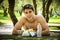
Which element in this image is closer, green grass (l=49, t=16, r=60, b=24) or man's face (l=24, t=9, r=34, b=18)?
man's face (l=24, t=9, r=34, b=18)

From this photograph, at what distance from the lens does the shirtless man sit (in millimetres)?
1353

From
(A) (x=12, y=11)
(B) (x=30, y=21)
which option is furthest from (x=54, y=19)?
(B) (x=30, y=21)

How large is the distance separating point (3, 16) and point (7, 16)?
0.42ft

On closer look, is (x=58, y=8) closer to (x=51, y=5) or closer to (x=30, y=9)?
(x=51, y=5)

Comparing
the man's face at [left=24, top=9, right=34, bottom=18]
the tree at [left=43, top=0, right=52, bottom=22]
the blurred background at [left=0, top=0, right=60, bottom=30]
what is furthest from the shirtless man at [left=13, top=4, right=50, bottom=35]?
the tree at [left=43, top=0, right=52, bottom=22]

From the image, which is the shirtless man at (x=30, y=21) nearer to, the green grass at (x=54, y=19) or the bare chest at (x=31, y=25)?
the bare chest at (x=31, y=25)

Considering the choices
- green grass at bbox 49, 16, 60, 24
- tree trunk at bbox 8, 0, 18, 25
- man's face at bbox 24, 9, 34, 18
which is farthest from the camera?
tree trunk at bbox 8, 0, 18, 25

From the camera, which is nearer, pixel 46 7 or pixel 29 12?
pixel 29 12

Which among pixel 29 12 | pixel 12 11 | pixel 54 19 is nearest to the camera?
pixel 29 12

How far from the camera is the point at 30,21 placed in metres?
1.39

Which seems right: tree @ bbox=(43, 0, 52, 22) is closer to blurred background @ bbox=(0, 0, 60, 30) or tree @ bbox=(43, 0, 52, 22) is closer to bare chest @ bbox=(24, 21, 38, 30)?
blurred background @ bbox=(0, 0, 60, 30)

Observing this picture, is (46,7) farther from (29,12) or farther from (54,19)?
(29,12)

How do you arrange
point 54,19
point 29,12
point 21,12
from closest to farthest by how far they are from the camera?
point 29,12, point 54,19, point 21,12

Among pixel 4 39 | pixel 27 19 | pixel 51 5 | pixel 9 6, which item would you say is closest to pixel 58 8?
pixel 51 5
